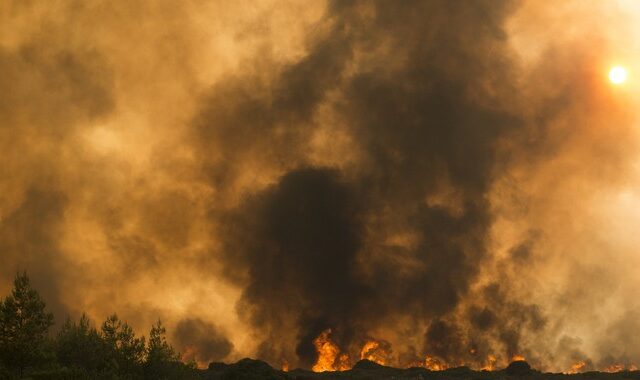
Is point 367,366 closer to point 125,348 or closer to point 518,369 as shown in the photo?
point 518,369

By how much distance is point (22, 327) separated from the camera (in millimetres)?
57594

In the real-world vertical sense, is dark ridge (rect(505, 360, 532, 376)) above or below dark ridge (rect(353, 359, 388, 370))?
below

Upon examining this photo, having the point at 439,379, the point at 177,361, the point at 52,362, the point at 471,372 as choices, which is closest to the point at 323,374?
the point at 439,379

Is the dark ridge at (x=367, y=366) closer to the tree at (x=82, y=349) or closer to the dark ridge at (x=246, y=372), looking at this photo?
the dark ridge at (x=246, y=372)

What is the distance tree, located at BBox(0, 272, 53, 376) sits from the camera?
57.0 m

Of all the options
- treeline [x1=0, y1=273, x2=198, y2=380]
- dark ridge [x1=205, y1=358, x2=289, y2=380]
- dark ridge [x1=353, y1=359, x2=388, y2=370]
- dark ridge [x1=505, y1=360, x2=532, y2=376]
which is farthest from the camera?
dark ridge [x1=353, y1=359, x2=388, y2=370]

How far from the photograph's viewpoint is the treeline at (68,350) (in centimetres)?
5691

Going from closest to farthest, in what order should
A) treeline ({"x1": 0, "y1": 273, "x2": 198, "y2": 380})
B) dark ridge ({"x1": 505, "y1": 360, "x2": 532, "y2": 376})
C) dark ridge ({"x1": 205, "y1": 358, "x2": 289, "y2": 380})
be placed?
treeline ({"x1": 0, "y1": 273, "x2": 198, "y2": 380}) → dark ridge ({"x1": 205, "y1": 358, "x2": 289, "y2": 380}) → dark ridge ({"x1": 505, "y1": 360, "x2": 532, "y2": 376})

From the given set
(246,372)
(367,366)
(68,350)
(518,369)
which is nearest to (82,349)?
(68,350)

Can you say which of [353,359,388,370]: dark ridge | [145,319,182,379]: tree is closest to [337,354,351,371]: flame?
[353,359,388,370]: dark ridge

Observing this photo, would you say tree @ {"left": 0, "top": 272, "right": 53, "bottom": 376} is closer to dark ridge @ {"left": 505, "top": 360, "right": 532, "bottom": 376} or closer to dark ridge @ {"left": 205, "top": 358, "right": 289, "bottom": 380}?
dark ridge @ {"left": 205, "top": 358, "right": 289, "bottom": 380}

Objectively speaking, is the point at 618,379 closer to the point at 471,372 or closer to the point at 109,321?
the point at 471,372

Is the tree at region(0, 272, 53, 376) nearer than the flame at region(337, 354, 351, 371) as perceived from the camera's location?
Yes

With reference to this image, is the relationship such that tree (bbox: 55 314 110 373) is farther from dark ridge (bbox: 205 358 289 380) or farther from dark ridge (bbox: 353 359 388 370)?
dark ridge (bbox: 353 359 388 370)
